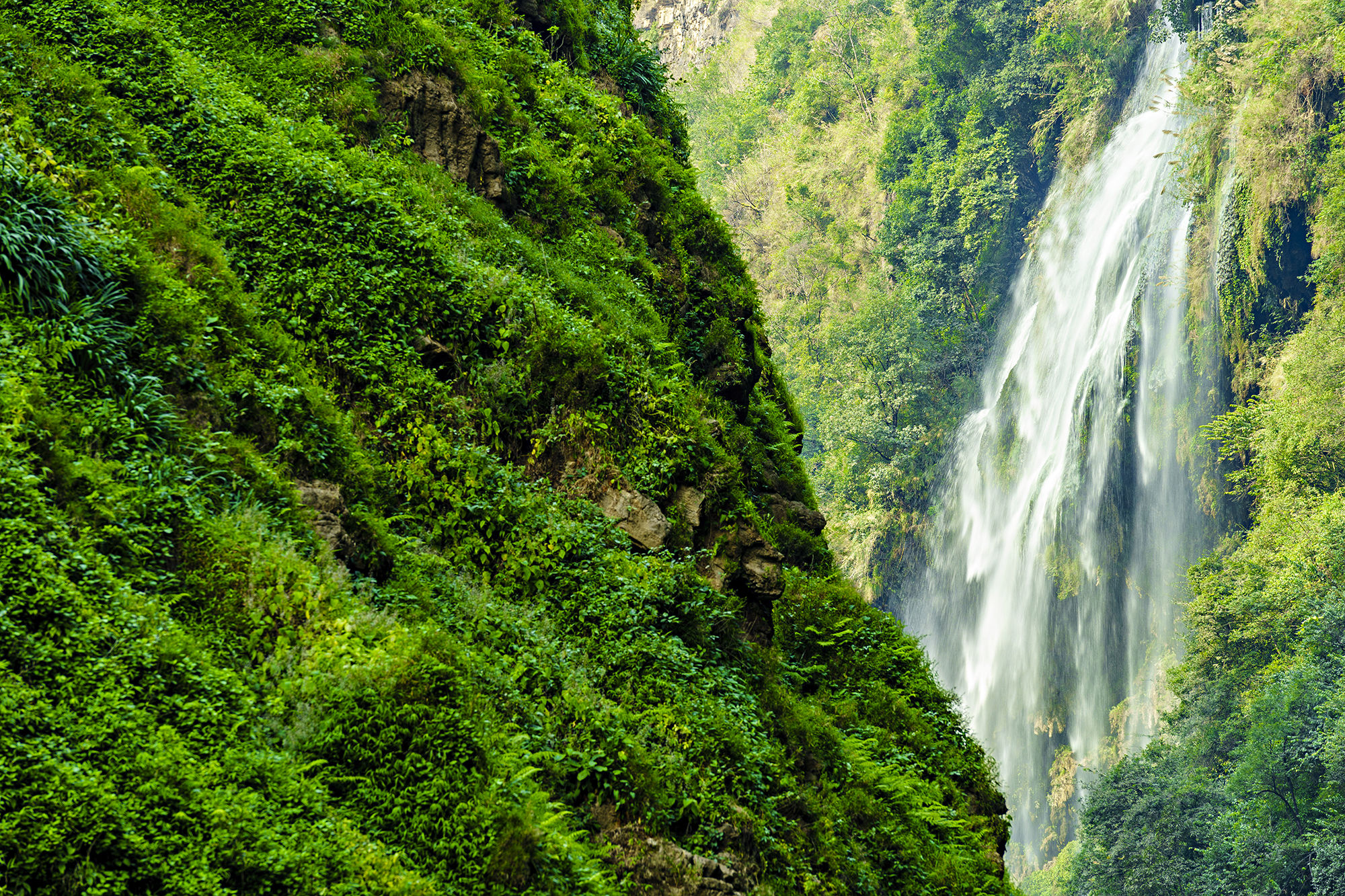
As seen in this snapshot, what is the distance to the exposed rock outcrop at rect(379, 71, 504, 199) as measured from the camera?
9.92 metres

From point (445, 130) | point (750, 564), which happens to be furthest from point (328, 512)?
point (445, 130)

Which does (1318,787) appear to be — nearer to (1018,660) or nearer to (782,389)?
(1018,660)

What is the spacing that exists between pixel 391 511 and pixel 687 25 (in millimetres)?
76080

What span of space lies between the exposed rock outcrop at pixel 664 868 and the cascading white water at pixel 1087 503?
27.6 metres

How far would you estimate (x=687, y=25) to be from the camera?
7531cm

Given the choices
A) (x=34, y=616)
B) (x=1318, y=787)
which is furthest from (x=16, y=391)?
(x=1318, y=787)

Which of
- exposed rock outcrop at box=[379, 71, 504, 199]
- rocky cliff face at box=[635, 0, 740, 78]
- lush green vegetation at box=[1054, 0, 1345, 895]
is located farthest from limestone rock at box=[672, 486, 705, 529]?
rocky cliff face at box=[635, 0, 740, 78]

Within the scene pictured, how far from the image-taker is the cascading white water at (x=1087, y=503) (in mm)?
30359

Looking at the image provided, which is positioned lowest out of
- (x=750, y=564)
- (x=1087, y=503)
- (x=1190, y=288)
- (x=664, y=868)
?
(x=664, y=868)

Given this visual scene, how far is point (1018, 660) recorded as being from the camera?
33562mm

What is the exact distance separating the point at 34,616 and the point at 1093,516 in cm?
3189

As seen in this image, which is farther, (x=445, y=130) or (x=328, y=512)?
(x=445, y=130)

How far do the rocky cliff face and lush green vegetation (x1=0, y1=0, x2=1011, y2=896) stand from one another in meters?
66.4

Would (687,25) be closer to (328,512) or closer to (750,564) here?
(750,564)
